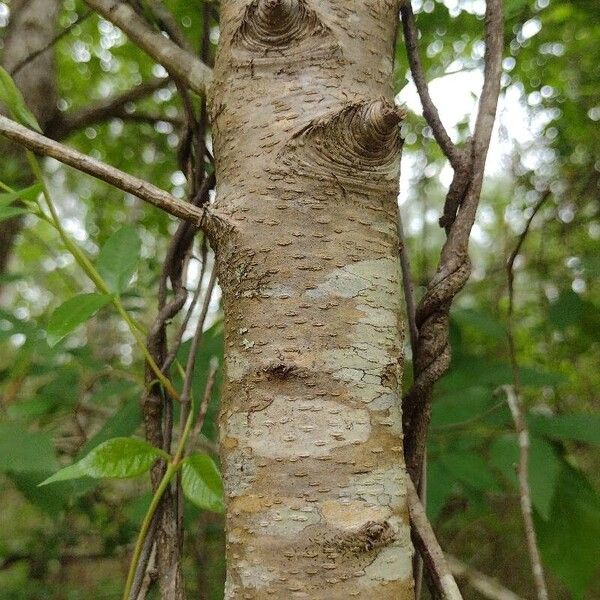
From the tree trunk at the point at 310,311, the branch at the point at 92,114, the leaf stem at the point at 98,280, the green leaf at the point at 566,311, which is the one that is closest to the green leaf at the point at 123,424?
the leaf stem at the point at 98,280

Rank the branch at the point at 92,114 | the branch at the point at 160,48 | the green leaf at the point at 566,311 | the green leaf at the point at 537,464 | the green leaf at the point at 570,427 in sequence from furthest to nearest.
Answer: the branch at the point at 92,114
the green leaf at the point at 566,311
the green leaf at the point at 570,427
the green leaf at the point at 537,464
the branch at the point at 160,48

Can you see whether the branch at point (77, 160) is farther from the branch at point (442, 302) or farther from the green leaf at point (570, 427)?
the green leaf at point (570, 427)

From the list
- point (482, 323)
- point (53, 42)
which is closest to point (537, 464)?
point (482, 323)

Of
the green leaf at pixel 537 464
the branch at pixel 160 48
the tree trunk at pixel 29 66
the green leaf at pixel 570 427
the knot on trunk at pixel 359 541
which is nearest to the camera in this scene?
the knot on trunk at pixel 359 541

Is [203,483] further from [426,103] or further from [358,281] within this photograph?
[426,103]

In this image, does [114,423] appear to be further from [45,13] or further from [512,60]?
[45,13]

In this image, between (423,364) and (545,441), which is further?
(545,441)

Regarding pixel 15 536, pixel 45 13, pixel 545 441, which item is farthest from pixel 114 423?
pixel 15 536
